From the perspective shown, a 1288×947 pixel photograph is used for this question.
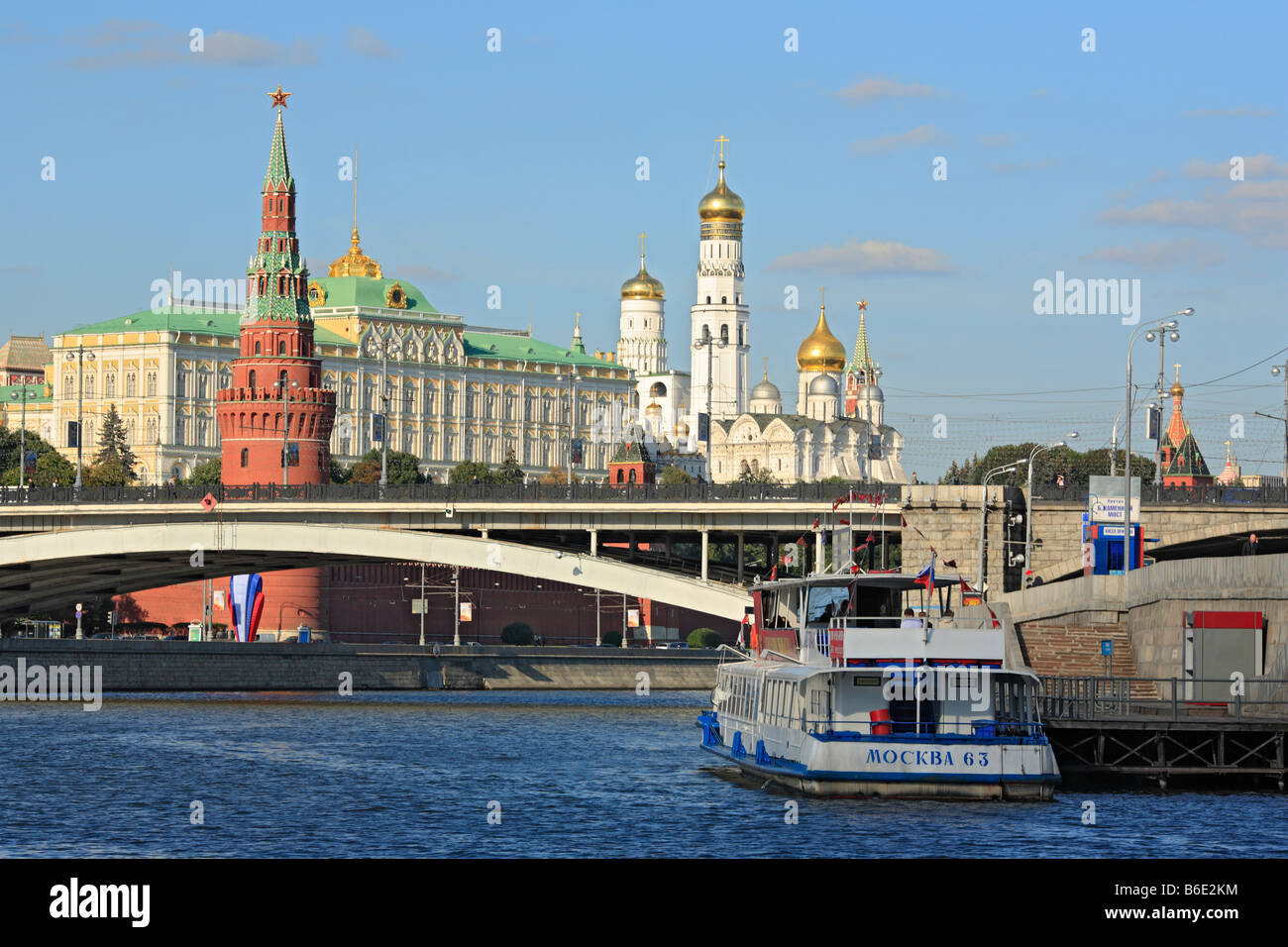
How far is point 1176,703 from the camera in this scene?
4341 cm

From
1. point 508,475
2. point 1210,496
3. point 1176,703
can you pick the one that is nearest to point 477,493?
point 1210,496

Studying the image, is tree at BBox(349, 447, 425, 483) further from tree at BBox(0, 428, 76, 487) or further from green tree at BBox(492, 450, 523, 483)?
tree at BBox(0, 428, 76, 487)

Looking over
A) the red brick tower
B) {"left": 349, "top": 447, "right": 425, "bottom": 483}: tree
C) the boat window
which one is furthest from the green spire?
the boat window

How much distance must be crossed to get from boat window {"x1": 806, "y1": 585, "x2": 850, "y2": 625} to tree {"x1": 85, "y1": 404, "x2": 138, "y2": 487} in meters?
98.3

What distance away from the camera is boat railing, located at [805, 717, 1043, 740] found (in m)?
39.0

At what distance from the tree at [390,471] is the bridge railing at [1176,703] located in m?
116

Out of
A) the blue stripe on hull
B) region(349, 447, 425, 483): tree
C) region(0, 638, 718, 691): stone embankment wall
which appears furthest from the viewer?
region(349, 447, 425, 483): tree

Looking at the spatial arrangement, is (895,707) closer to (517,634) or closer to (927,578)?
(927,578)

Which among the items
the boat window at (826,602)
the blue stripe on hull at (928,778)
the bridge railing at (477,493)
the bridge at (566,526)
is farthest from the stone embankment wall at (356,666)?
the blue stripe on hull at (928,778)

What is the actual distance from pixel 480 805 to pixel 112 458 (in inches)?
5114

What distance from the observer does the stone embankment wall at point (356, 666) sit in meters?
81.5
